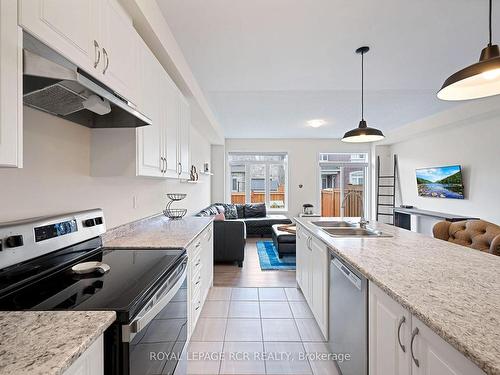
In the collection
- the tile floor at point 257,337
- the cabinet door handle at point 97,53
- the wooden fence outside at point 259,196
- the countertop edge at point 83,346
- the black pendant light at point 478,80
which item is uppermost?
the cabinet door handle at point 97,53

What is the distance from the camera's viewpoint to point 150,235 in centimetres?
203

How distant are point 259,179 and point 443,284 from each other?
21.5 ft

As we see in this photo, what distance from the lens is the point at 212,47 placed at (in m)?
2.44

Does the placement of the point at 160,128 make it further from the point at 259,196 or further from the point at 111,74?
the point at 259,196

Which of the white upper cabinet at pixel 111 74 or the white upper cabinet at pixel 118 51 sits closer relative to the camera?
the white upper cabinet at pixel 111 74

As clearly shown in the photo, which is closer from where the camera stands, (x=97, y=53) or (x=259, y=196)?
(x=97, y=53)

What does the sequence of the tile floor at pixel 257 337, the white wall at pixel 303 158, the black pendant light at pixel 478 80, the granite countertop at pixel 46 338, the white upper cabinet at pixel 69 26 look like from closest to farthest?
1. the granite countertop at pixel 46 338
2. the white upper cabinet at pixel 69 26
3. the black pendant light at pixel 478 80
4. the tile floor at pixel 257 337
5. the white wall at pixel 303 158

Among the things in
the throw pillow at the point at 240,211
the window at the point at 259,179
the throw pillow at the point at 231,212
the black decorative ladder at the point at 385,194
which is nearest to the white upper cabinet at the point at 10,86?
the throw pillow at the point at 231,212

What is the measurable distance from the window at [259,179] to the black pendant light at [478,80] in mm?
5929

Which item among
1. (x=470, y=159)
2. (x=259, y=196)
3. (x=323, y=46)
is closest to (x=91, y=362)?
(x=323, y=46)

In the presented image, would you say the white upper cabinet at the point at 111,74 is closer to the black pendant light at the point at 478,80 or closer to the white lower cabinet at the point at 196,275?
the white lower cabinet at the point at 196,275

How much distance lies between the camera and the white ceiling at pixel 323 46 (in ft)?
6.29

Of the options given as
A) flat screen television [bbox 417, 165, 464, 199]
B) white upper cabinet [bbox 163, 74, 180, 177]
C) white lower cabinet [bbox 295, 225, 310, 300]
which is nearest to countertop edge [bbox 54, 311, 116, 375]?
white upper cabinet [bbox 163, 74, 180, 177]

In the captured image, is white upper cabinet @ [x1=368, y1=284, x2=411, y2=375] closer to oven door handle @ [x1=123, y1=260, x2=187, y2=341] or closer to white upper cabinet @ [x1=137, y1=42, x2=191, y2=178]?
oven door handle @ [x1=123, y1=260, x2=187, y2=341]
